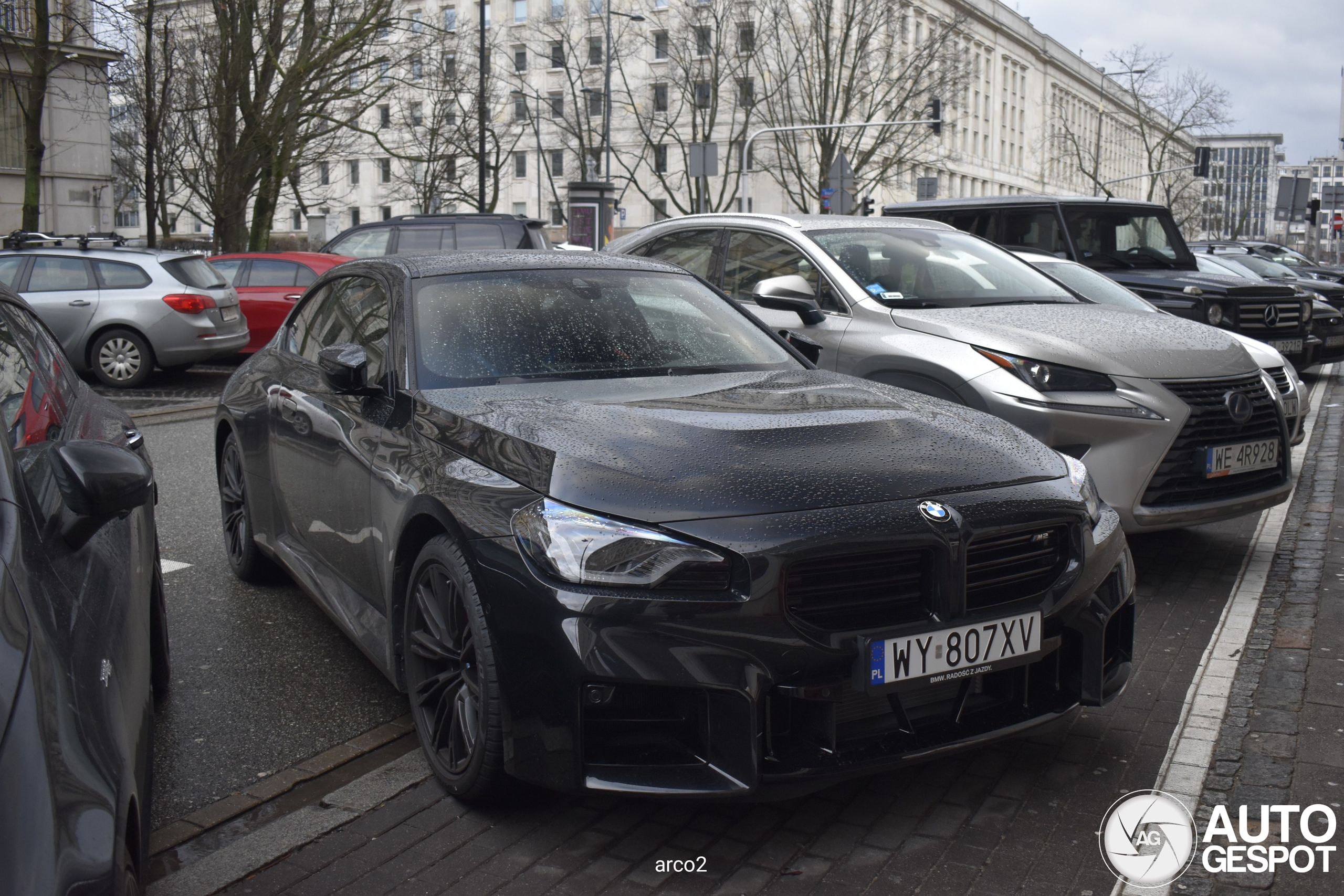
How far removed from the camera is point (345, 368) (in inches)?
160

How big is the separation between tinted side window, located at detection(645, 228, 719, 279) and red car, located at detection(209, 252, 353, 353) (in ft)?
30.7

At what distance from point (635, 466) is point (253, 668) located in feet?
7.25

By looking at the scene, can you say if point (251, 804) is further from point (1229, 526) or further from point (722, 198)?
point (722, 198)

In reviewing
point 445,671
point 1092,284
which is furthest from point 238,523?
point 1092,284

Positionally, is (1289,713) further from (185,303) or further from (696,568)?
(185,303)

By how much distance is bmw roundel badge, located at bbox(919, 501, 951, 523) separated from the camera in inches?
121

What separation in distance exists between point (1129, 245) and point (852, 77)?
1444 inches

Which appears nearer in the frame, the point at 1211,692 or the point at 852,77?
the point at 1211,692

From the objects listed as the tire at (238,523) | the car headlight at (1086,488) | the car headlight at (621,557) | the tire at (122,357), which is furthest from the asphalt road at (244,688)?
the tire at (122,357)

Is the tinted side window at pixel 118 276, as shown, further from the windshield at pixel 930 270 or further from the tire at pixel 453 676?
the tire at pixel 453 676

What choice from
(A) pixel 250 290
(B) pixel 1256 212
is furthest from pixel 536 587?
(B) pixel 1256 212

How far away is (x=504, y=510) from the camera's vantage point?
10.4 ft

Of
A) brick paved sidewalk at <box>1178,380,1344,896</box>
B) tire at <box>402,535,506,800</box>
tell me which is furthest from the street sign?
tire at <box>402,535,506,800</box>

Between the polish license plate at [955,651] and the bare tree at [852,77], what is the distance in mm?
42955
